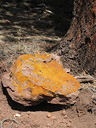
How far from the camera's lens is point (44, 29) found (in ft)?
19.4

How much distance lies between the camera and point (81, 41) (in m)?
3.68

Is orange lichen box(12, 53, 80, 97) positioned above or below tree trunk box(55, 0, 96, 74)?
below

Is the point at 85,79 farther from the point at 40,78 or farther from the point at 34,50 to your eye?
the point at 34,50

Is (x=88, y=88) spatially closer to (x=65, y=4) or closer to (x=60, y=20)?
(x=60, y=20)

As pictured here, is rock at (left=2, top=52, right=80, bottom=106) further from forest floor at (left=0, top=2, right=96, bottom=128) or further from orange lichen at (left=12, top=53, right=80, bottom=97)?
forest floor at (left=0, top=2, right=96, bottom=128)

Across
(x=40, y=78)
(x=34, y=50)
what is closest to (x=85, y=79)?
(x=40, y=78)

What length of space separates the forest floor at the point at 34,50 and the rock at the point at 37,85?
0.68 ft

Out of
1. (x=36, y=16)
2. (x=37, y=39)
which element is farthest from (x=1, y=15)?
(x=37, y=39)

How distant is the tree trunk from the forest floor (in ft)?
1.57

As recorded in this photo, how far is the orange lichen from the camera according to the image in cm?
297

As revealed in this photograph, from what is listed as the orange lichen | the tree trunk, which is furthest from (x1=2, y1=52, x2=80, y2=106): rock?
the tree trunk

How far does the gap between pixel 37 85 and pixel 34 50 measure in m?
1.51

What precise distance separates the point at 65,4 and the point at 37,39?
3570 mm

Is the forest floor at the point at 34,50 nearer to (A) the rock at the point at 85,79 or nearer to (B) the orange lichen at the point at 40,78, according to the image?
(A) the rock at the point at 85,79
